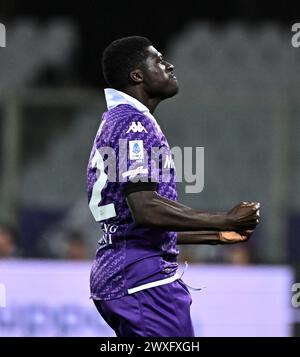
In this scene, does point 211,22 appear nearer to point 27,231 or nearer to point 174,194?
point 27,231

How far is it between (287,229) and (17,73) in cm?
497

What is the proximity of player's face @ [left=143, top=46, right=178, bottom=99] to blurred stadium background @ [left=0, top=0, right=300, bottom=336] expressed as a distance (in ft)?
12.0

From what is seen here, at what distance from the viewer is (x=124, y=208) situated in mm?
4648

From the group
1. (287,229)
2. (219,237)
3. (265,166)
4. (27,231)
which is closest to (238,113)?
(265,166)

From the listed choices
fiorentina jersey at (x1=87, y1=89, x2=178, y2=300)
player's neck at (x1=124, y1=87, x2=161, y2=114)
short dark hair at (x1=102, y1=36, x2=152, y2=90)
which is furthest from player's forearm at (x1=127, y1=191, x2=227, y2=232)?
short dark hair at (x1=102, y1=36, x2=152, y2=90)

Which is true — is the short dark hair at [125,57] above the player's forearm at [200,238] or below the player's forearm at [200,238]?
above

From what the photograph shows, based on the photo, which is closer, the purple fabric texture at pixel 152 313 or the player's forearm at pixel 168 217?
the player's forearm at pixel 168 217

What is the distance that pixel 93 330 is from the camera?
26.6 ft

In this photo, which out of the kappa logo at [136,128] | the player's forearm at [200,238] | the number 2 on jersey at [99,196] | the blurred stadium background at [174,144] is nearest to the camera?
the kappa logo at [136,128]

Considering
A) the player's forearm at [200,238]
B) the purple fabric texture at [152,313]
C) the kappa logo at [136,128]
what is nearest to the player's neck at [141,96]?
the kappa logo at [136,128]

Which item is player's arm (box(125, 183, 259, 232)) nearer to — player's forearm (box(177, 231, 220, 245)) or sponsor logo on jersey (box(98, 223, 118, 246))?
sponsor logo on jersey (box(98, 223, 118, 246))

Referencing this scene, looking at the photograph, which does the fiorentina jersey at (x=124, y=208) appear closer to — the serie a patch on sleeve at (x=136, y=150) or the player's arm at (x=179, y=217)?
the serie a patch on sleeve at (x=136, y=150)

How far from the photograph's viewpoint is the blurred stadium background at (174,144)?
8266 mm

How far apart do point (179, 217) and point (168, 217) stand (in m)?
0.05
